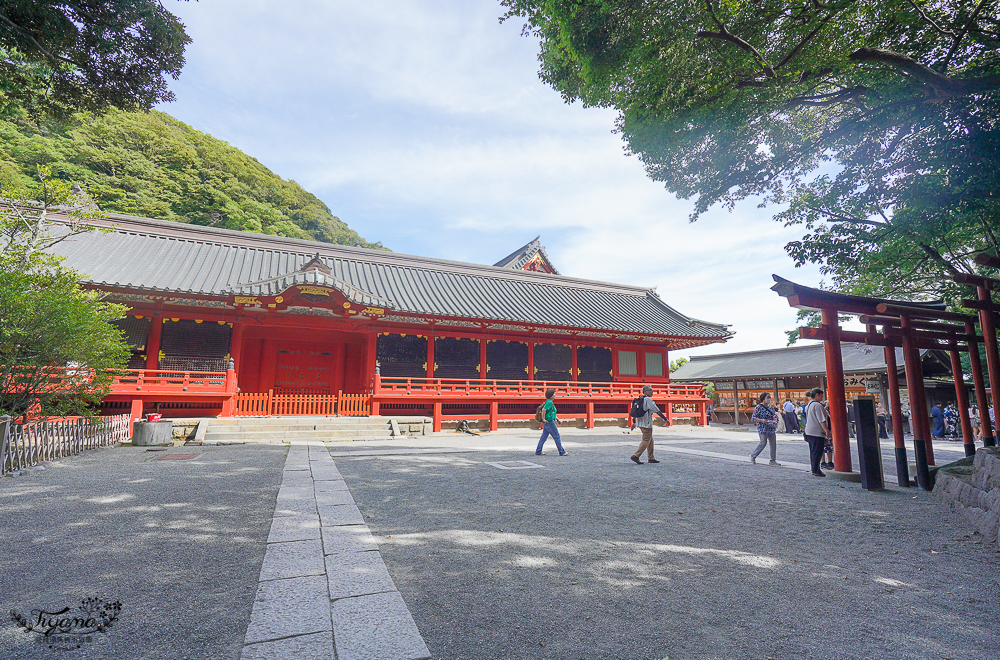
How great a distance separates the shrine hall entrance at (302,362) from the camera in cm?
1574

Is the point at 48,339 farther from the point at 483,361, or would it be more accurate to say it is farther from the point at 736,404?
the point at 736,404

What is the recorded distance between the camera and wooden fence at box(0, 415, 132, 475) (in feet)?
22.2

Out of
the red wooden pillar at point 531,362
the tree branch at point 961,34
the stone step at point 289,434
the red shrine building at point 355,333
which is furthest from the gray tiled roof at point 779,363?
the stone step at point 289,434

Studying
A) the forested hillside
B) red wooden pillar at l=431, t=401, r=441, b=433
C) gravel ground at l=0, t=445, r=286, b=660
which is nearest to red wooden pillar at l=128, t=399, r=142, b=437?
gravel ground at l=0, t=445, r=286, b=660

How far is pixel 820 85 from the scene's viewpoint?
7094 millimetres

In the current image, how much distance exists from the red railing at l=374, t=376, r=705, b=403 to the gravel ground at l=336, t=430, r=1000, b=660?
887 cm

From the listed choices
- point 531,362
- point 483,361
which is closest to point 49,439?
point 483,361

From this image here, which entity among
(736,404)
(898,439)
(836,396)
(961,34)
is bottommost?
(736,404)

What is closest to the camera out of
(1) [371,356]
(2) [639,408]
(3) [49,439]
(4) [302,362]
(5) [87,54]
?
(5) [87,54]

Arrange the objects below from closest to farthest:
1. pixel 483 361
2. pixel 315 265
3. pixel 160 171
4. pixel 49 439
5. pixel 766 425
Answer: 1. pixel 49 439
2. pixel 766 425
3. pixel 315 265
4. pixel 483 361
5. pixel 160 171

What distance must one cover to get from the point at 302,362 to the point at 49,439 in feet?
28.0

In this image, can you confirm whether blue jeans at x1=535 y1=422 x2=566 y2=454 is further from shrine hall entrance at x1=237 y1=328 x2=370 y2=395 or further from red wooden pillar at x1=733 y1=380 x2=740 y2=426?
red wooden pillar at x1=733 y1=380 x2=740 y2=426

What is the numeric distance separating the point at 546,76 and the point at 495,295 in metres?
12.1

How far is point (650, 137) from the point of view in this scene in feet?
26.2
